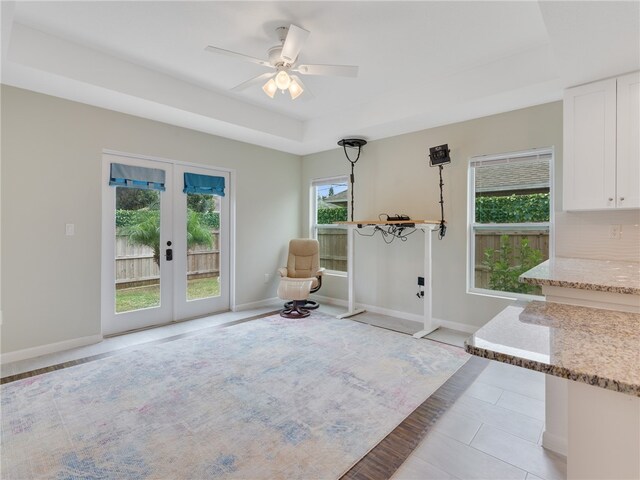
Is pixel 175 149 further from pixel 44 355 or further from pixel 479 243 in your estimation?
pixel 479 243

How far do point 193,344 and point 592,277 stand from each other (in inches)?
132

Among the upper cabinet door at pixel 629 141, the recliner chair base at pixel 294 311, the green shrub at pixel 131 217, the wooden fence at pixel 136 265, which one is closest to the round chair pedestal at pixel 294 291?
the recliner chair base at pixel 294 311

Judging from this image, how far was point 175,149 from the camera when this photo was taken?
13.5 feet

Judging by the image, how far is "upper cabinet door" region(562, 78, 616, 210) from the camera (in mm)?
2406

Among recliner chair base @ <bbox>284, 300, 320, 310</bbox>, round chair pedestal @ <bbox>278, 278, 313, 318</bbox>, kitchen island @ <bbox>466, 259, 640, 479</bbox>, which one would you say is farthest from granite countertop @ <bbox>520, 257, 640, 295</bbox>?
recliner chair base @ <bbox>284, 300, 320, 310</bbox>

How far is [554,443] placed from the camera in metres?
1.79

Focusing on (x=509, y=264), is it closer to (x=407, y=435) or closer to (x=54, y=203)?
(x=407, y=435)

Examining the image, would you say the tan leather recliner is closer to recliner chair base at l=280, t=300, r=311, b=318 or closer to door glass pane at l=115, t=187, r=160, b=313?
recliner chair base at l=280, t=300, r=311, b=318

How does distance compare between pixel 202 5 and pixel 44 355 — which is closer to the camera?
pixel 202 5

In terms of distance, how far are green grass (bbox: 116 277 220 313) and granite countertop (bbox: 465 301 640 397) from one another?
395 cm

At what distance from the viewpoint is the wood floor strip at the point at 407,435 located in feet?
5.51

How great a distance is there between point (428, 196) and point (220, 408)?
3306mm

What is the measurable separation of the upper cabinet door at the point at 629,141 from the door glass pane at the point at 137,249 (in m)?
Answer: 4.56

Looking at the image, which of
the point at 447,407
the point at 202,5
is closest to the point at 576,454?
the point at 447,407
